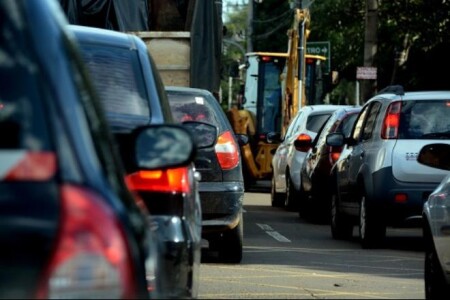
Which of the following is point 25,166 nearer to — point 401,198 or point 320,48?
point 401,198

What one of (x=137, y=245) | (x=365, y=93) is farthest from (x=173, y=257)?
(x=365, y=93)

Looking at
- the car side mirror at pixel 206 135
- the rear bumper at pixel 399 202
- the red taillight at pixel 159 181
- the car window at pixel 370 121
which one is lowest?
the rear bumper at pixel 399 202

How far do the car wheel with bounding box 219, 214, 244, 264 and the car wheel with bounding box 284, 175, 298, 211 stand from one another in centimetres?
980

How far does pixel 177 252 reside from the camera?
6301 millimetres

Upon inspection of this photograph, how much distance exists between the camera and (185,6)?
68.7 feet

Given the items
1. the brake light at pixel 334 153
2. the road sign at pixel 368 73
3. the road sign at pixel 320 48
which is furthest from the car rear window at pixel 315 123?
the road sign at pixel 320 48

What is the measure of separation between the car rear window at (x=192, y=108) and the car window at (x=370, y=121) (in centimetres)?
348

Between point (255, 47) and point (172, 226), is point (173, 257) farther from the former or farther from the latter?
point (255, 47)

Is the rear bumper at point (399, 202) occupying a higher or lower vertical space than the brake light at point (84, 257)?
lower

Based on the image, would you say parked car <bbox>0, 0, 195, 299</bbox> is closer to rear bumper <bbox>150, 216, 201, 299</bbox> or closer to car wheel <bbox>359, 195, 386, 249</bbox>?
rear bumper <bbox>150, 216, 201, 299</bbox>

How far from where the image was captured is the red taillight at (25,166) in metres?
3.22

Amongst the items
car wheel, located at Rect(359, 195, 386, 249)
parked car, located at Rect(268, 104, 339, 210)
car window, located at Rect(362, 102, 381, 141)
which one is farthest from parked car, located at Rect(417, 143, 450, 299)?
parked car, located at Rect(268, 104, 339, 210)

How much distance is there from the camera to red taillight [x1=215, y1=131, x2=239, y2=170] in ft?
41.3

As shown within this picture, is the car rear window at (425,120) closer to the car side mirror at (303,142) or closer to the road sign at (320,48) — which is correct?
the car side mirror at (303,142)
